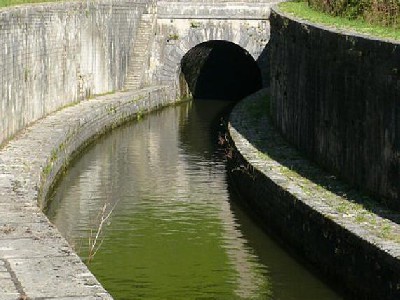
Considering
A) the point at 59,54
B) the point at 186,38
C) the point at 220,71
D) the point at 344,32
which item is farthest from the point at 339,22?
the point at 220,71

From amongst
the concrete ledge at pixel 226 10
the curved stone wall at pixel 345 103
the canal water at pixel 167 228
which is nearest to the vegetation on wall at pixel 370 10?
the curved stone wall at pixel 345 103

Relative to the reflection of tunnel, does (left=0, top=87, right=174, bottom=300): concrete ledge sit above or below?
above

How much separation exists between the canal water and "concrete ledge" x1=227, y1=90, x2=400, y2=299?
0.86 feet

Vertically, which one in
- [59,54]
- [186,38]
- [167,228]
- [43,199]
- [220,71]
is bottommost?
[220,71]

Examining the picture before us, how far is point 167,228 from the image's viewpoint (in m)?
14.1

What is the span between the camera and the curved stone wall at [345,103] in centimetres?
1169

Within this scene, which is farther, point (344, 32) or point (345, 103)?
point (344, 32)

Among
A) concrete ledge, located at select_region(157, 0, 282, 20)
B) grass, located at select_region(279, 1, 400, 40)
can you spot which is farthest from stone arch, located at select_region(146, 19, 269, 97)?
grass, located at select_region(279, 1, 400, 40)

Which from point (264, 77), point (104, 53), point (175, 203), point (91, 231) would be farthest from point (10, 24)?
point (264, 77)

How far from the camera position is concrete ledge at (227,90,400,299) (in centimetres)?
992

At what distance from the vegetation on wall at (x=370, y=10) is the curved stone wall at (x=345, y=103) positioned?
0.73 metres

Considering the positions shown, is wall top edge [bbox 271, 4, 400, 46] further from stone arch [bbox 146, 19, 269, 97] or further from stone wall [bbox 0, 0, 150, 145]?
stone arch [bbox 146, 19, 269, 97]

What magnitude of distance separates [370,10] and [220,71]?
1668 centimetres

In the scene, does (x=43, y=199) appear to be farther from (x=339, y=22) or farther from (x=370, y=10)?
(x=370, y=10)
